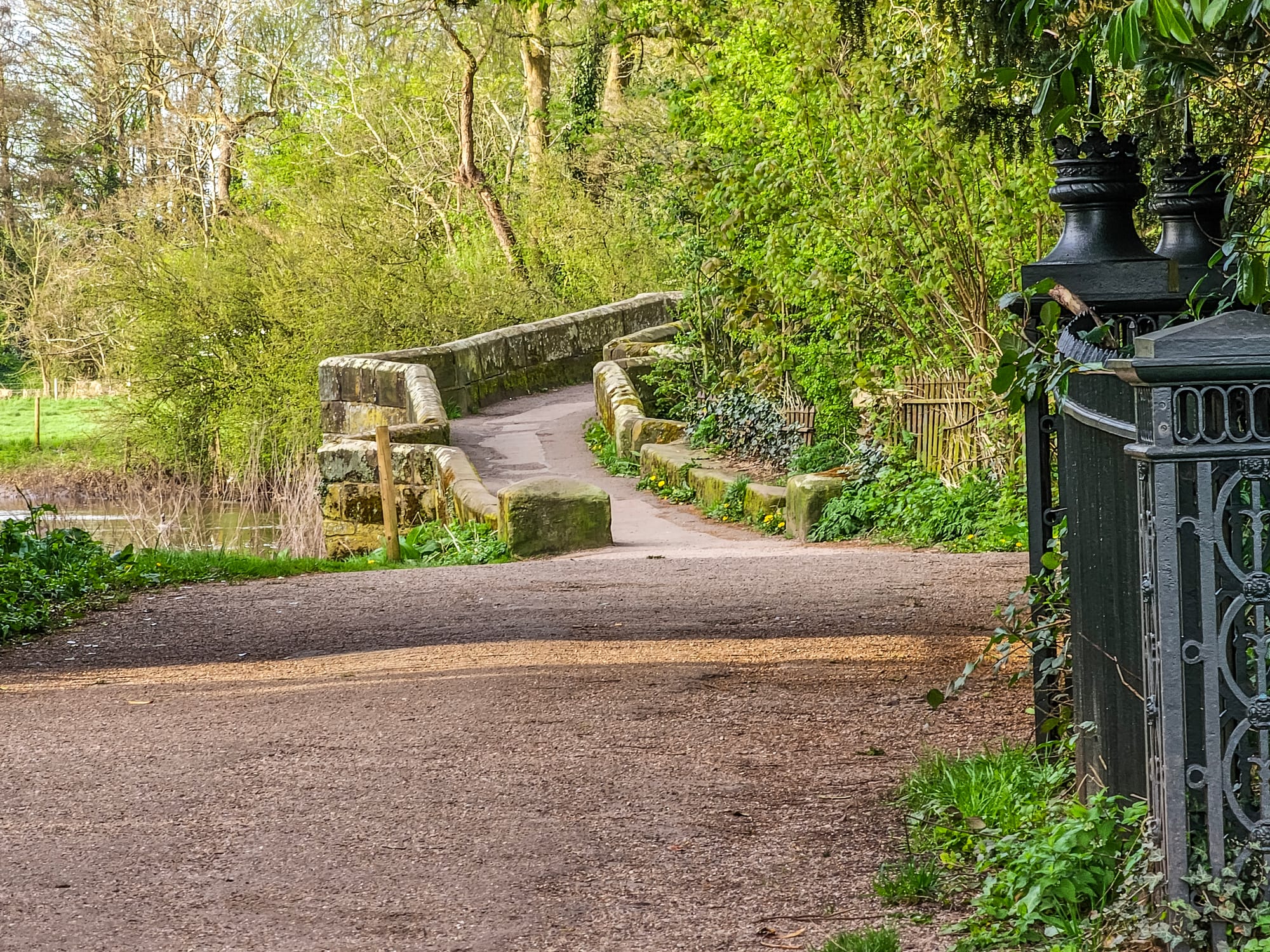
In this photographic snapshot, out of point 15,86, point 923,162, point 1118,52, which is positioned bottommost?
point 1118,52

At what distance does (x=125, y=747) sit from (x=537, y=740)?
167 cm

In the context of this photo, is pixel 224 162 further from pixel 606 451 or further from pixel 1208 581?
pixel 1208 581

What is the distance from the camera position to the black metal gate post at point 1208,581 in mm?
2684

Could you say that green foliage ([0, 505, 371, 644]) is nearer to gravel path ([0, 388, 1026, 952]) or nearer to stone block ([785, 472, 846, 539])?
gravel path ([0, 388, 1026, 952])

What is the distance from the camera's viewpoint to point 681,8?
50.7 feet

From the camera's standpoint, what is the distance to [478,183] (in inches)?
1075

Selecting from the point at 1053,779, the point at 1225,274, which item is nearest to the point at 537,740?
the point at 1053,779

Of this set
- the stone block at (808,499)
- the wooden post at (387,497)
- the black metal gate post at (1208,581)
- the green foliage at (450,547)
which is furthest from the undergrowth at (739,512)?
the black metal gate post at (1208,581)

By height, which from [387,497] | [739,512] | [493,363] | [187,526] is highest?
[493,363]

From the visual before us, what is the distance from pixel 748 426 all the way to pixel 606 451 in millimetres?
2676

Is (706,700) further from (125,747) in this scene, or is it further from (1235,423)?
(1235,423)

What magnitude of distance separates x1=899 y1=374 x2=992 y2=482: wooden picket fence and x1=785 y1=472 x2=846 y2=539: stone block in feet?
2.80

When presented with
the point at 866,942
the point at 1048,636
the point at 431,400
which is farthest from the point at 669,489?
the point at 866,942

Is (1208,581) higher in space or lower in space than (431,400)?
lower
